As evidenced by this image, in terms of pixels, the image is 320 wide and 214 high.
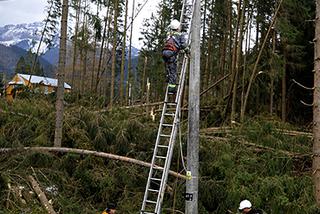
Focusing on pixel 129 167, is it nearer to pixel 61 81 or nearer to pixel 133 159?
pixel 133 159

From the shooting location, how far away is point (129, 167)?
820 cm

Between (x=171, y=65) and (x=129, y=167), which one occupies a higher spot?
(x=171, y=65)

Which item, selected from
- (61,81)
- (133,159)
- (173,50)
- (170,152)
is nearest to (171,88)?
(173,50)

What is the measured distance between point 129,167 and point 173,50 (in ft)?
9.73

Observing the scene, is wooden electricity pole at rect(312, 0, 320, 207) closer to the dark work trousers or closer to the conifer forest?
the conifer forest

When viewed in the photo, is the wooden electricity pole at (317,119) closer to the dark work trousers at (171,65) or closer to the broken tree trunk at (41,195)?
the dark work trousers at (171,65)

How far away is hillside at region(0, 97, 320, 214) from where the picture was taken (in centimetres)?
746

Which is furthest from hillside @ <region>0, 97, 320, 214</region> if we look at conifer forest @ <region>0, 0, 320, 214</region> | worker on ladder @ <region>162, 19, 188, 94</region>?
worker on ladder @ <region>162, 19, 188, 94</region>

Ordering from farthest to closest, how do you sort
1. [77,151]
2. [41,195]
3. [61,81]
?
[61,81], [77,151], [41,195]

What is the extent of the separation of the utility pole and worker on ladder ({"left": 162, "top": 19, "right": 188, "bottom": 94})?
38.6 inches

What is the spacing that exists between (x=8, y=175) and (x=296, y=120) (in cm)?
1081

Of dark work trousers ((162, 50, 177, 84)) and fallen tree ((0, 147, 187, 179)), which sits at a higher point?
dark work trousers ((162, 50, 177, 84))

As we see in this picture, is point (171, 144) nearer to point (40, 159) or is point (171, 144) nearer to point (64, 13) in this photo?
point (40, 159)

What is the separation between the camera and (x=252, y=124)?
9992 mm
